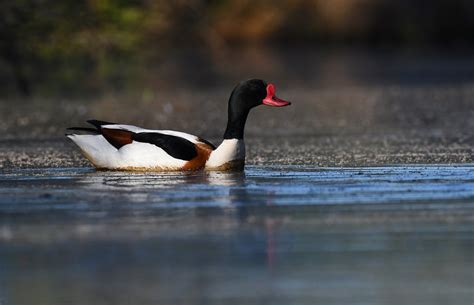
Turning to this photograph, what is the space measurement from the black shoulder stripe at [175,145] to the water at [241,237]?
0.61 feet

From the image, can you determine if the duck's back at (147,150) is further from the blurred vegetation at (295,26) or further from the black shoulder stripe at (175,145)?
the blurred vegetation at (295,26)

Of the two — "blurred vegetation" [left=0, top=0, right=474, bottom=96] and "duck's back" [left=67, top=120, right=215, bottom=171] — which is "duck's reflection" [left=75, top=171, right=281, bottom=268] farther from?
"blurred vegetation" [left=0, top=0, right=474, bottom=96]

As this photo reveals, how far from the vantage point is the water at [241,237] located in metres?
6.97

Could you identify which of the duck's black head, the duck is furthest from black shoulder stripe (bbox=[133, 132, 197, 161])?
the duck's black head

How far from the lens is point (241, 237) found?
8461 millimetres

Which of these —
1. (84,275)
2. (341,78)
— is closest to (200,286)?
(84,275)

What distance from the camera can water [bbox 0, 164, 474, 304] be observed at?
22.9ft

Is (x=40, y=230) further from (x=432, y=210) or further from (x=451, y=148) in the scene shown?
(x=451, y=148)

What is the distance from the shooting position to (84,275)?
24.1 feet

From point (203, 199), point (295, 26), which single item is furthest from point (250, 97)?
point (295, 26)

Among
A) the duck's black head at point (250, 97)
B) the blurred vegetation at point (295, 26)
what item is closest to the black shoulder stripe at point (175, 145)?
the duck's black head at point (250, 97)

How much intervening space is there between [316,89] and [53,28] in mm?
5307

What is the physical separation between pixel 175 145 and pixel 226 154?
1.52 ft

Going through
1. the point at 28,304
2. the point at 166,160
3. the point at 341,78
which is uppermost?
the point at 341,78
